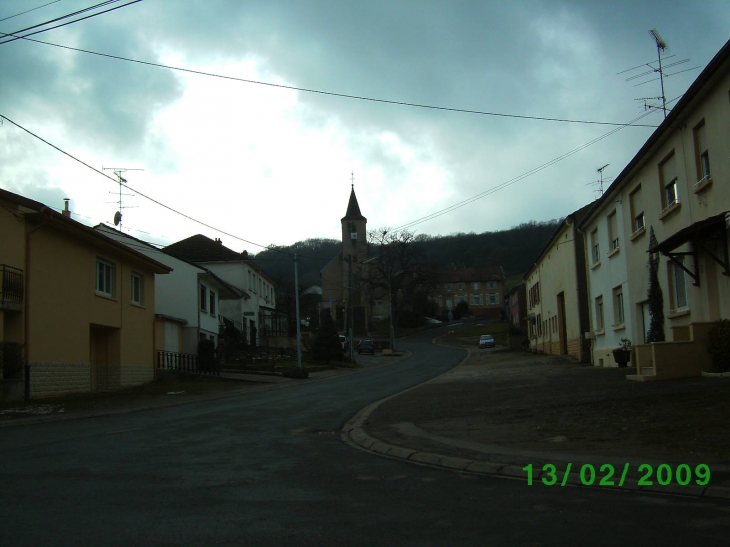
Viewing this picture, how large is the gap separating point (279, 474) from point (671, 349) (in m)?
11.0

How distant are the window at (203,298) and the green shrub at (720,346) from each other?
2975 cm

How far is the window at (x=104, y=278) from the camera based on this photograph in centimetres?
2547

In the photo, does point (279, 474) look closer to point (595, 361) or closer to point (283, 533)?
point (283, 533)

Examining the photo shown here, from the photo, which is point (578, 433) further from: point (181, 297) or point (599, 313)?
point (181, 297)

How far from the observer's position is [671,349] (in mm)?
15297

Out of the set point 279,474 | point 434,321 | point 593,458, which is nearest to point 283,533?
point 279,474

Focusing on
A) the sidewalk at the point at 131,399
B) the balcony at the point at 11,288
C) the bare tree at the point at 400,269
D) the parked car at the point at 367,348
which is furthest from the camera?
the bare tree at the point at 400,269

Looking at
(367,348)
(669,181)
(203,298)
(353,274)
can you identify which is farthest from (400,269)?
(669,181)

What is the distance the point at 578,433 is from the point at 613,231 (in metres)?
16.9

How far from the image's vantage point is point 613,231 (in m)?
24.7

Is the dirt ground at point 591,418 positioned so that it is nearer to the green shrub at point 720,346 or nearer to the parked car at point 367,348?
the green shrub at point 720,346
